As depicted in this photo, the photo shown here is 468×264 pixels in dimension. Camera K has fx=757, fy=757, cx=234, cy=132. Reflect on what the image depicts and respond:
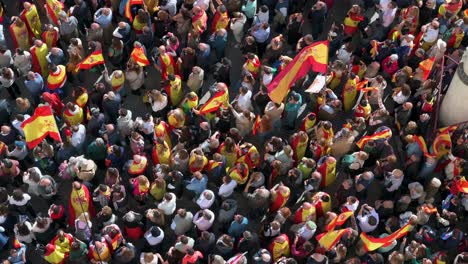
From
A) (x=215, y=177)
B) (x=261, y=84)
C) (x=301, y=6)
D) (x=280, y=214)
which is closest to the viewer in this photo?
(x=280, y=214)

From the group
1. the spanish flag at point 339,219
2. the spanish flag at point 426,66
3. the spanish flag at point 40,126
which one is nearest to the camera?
the spanish flag at point 339,219

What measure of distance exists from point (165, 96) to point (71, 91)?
9.43 feet

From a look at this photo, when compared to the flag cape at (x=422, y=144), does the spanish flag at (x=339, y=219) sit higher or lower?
lower

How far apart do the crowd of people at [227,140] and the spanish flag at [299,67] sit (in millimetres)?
736

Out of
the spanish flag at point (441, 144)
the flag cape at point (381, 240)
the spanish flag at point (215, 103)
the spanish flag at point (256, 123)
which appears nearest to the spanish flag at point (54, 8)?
the spanish flag at point (215, 103)

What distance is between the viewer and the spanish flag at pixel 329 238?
14539mm

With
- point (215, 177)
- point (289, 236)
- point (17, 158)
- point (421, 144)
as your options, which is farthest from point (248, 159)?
point (17, 158)

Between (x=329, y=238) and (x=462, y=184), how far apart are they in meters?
3.06

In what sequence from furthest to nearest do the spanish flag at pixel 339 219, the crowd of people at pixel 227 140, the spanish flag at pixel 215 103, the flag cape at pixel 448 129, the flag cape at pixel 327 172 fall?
the spanish flag at pixel 215 103 → the flag cape at pixel 448 129 → the flag cape at pixel 327 172 → the crowd of people at pixel 227 140 → the spanish flag at pixel 339 219

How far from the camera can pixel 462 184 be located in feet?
50.3

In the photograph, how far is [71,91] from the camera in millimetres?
18484

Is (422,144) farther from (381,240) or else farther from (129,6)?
(129,6)

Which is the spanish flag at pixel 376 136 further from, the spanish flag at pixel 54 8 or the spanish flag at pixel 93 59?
the spanish flag at pixel 54 8

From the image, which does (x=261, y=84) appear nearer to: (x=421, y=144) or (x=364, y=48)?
(x=364, y=48)
